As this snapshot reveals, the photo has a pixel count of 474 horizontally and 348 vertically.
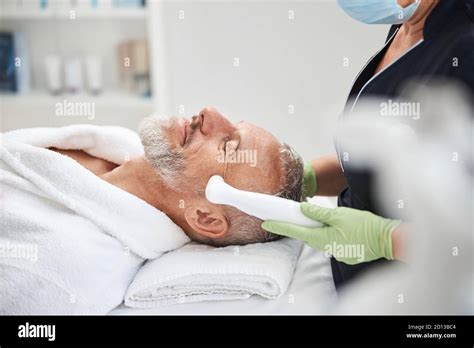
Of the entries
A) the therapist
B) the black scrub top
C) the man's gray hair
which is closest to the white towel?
the man's gray hair

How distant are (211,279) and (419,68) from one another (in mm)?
488

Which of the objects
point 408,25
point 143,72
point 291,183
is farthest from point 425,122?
point 143,72

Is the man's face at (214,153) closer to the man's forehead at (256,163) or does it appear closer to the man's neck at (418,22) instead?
the man's forehead at (256,163)

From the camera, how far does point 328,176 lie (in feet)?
3.88

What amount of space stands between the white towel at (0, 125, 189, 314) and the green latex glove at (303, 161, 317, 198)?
0.25 m

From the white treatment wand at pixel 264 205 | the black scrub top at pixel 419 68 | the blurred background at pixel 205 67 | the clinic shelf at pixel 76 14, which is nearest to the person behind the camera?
the black scrub top at pixel 419 68

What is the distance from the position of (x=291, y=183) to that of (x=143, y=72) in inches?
27.0

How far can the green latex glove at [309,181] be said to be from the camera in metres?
1.17

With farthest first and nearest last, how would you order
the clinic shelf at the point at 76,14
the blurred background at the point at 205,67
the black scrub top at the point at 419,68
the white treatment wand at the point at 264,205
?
1. the clinic shelf at the point at 76,14
2. the blurred background at the point at 205,67
3. the white treatment wand at the point at 264,205
4. the black scrub top at the point at 419,68

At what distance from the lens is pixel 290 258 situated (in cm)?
111

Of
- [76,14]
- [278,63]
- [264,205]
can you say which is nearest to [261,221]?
[264,205]

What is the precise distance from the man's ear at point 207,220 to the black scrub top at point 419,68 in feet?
0.73

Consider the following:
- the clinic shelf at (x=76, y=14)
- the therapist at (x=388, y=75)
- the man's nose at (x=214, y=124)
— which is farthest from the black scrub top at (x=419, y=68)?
the clinic shelf at (x=76, y=14)

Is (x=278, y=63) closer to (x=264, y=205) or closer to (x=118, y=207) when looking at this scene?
(x=264, y=205)
